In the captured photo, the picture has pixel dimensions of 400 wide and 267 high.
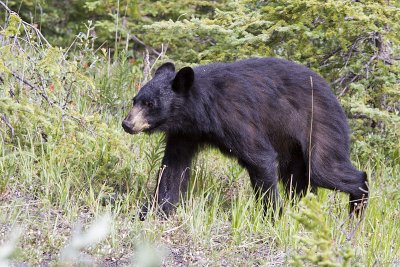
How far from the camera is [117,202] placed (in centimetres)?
512

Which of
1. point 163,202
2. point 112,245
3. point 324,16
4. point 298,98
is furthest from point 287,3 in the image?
point 112,245

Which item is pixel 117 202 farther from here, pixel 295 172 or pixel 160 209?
pixel 295 172

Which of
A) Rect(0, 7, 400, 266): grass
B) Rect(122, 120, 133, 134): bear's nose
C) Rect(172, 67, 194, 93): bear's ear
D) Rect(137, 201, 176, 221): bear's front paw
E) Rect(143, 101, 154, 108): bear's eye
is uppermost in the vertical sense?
Rect(172, 67, 194, 93): bear's ear

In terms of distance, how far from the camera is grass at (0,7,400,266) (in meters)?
4.33

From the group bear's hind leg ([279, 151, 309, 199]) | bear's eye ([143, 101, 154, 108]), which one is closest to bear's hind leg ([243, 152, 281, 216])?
bear's hind leg ([279, 151, 309, 199])

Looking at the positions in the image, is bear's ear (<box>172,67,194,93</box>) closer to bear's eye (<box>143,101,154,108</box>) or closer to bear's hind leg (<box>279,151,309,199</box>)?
bear's eye (<box>143,101,154,108</box>)

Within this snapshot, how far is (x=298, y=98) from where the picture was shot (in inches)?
226

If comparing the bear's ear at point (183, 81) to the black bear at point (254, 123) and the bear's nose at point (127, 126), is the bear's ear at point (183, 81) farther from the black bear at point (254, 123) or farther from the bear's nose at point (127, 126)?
the bear's nose at point (127, 126)

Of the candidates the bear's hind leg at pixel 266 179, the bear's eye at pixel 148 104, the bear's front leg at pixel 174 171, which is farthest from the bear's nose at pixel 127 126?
the bear's hind leg at pixel 266 179

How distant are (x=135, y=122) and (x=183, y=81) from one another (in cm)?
50

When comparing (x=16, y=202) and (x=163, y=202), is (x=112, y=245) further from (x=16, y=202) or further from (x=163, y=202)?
(x=163, y=202)

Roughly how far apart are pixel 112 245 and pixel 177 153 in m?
1.44

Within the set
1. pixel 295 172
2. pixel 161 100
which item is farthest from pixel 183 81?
pixel 295 172

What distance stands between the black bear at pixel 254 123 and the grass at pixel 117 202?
186 millimetres
